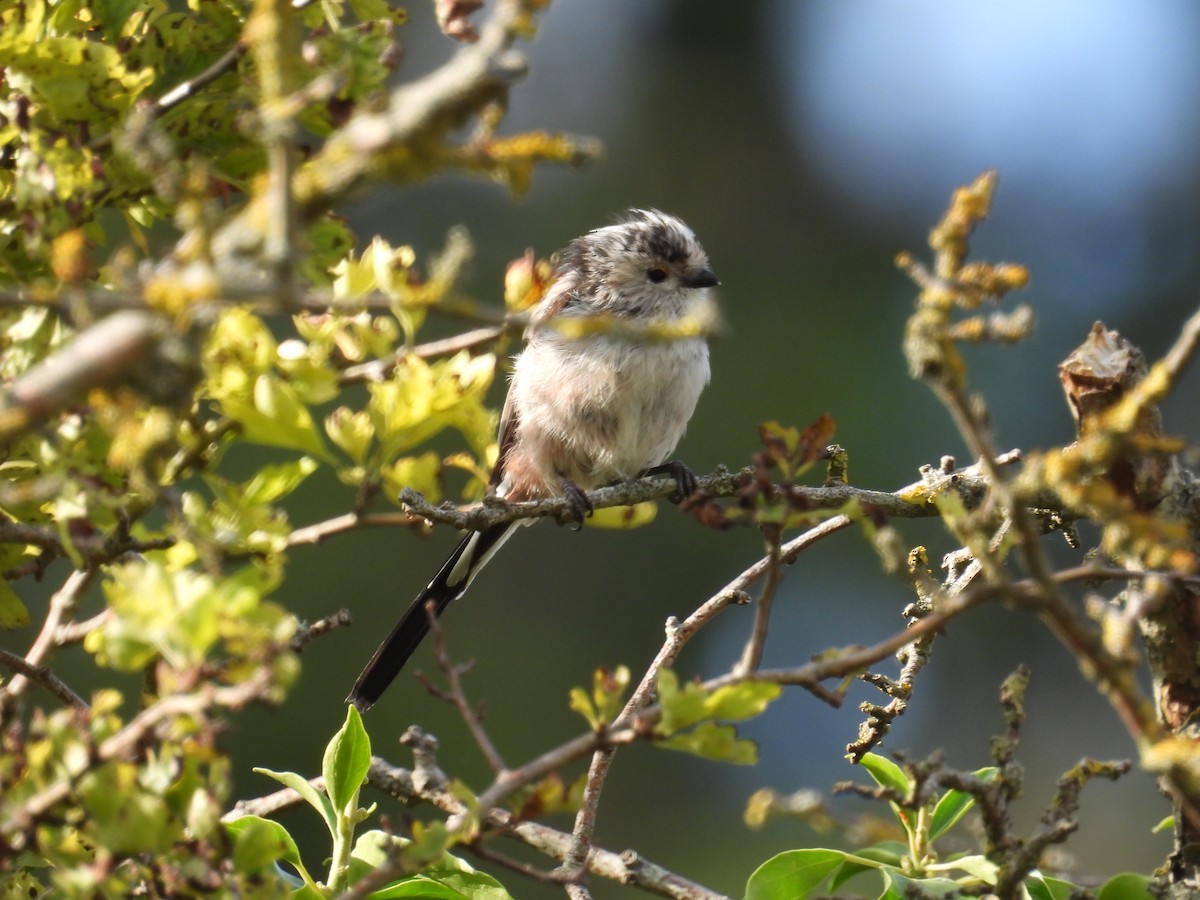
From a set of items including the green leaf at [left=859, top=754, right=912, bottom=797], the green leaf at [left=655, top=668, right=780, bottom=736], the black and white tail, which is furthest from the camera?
the black and white tail

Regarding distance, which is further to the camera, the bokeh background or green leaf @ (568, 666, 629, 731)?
the bokeh background

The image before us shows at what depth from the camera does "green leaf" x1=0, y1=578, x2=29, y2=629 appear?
72.1 inches

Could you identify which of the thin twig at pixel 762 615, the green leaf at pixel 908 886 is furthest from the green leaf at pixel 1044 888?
the thin twig at pixel 762 615

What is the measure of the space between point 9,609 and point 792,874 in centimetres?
118

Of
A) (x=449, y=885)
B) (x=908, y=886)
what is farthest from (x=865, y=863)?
(x=449, y=885)

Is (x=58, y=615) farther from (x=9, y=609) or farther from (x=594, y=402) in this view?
(x=594, y=402)

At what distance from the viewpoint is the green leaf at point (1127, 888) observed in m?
1.83

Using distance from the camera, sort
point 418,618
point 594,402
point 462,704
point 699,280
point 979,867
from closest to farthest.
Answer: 1. point 462,704
2. point 979,867
3. point 418,618
4. point 594,402
5. point 699,280

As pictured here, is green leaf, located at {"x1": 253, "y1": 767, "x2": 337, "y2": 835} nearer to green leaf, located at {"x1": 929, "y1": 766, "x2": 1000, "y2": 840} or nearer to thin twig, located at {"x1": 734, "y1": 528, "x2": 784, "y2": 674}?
thin twig, located at {"x1": 734, "y1": 528, "x2": 784, "y2": 674}

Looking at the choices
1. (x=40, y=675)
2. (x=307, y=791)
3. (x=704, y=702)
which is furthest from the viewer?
(x=307, y=791)

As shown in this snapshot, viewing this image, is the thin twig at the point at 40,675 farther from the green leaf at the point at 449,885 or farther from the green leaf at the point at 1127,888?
the green leaf at the point at 1127,888

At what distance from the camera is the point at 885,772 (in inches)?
81.5

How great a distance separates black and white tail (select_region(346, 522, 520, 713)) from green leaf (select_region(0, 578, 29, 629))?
0.87 m

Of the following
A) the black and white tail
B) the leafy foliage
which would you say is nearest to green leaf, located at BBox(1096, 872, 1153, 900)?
the leafy foliage
